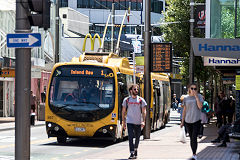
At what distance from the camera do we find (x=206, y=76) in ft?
157

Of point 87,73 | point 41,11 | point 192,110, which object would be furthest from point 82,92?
point 41,11

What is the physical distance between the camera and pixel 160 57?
23906 millimetres

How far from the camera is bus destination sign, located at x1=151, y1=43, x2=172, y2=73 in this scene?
77.5 ft

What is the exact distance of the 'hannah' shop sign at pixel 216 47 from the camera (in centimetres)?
1609

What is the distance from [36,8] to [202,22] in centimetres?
2731

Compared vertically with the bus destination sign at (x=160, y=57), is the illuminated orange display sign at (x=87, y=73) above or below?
below

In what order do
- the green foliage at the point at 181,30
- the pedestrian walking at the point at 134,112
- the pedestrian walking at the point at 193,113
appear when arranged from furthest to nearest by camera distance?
the green foliage at the point at 181,30 < the pedestrian walking at the point at 134,112 < the pedestrian walking at the point at 193,113

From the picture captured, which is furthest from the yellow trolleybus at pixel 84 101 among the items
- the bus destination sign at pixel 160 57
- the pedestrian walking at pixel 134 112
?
the pedestrian walking at pixel 134 112

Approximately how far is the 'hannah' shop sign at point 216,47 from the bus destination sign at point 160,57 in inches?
285

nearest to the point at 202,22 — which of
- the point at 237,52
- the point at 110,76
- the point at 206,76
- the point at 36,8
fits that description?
the point at 206,76

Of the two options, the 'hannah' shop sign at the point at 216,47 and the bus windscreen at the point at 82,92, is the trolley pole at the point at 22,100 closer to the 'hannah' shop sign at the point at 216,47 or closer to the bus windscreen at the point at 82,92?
the 'hannah' shop sign at the point at 216,47

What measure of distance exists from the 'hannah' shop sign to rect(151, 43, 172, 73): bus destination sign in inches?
285

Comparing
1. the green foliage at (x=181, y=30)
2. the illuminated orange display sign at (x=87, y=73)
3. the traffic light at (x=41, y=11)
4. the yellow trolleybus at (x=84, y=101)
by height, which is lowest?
the yellow trolleybus at (x=84, y=101)

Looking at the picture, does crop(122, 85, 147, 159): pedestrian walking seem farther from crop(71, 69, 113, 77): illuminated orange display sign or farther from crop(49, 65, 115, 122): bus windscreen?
crop(71, 69, 113, 77): illuminated orange display sign
